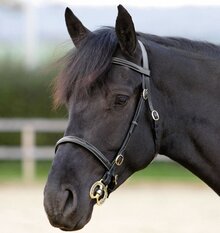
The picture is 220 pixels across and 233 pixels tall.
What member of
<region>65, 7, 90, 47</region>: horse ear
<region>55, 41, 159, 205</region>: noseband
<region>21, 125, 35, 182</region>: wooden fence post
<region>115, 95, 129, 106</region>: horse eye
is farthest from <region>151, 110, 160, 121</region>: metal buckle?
<region>21, 125, 35, 182</region>: wooden fence post

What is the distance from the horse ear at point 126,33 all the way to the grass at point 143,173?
34.3 ft

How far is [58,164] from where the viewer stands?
3.66 m

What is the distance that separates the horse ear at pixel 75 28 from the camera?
412 centimetres

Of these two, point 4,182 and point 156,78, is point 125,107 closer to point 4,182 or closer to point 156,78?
point 156,78

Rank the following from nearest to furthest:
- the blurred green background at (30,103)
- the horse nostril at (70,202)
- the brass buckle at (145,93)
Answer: the horse nostril at (70,202) → the brass buckle at (145,93) → the blurred green background at (30,103)

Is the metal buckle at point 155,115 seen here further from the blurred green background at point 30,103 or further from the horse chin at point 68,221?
the blurred green background at point 30,103

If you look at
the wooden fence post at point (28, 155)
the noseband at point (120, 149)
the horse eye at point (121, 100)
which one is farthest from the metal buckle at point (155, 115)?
the wooden fence post at point (28, 155)

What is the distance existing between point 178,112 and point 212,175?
17.6 inches

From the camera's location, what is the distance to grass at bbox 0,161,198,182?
48.2 ft

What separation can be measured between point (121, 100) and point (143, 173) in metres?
12.2

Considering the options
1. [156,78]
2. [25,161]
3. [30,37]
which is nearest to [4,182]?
[25,161]

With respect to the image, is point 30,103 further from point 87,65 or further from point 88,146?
point 88,146

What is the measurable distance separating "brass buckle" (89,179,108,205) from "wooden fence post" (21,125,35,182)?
10302mm

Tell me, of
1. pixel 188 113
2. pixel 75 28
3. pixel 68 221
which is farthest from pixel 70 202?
pixel 75 28
